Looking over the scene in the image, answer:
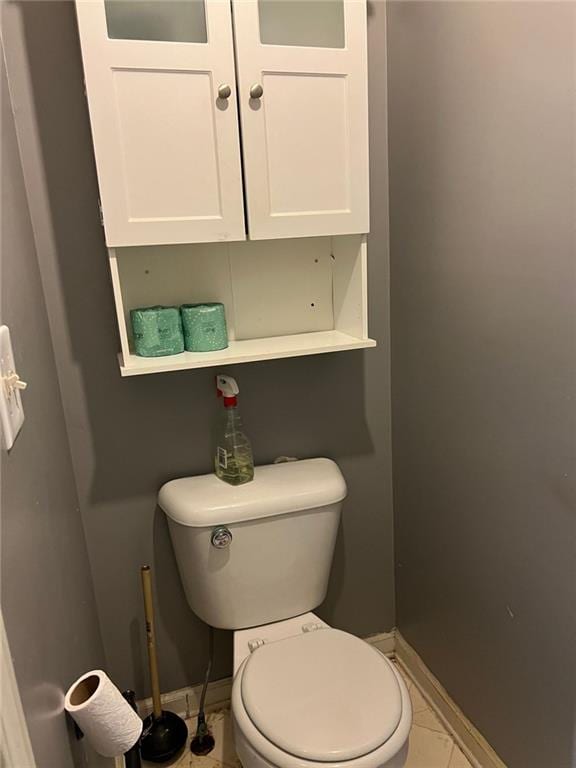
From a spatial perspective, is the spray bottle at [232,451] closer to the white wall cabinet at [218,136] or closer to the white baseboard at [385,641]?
the white wall cabinet at [218,136]

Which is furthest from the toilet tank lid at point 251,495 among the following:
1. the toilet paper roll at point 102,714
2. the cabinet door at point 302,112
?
the cabinet door at point 302,112

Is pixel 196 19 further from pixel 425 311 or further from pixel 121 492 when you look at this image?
pixel 121 492

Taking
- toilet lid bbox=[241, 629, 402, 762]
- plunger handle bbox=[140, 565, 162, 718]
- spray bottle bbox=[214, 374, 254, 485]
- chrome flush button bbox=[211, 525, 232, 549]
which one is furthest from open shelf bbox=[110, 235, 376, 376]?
toilet lid bbox=[241, 629, 402, 762]

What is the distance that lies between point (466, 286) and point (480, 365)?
172 millimetres

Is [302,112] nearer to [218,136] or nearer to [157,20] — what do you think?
[218,136]

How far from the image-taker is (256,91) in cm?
114

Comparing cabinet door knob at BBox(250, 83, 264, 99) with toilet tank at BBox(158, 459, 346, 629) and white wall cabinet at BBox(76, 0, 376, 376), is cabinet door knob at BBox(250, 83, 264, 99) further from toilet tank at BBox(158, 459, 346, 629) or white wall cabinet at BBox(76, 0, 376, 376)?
toilet tank at BBox(158, 459, 346, 629)

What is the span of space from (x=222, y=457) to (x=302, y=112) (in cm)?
81

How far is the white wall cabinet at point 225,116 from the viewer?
42.9 inches

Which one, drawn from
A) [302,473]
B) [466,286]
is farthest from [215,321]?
[466,286]

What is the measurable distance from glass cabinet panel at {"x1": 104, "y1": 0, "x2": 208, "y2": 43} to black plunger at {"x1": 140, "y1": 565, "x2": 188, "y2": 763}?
3.80 feet

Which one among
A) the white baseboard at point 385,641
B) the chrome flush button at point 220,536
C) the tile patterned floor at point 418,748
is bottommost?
the tile patterned floor at point 418,748

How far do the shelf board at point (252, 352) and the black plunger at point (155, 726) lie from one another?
0.53 m

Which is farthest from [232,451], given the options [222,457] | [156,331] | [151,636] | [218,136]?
[218,136]
